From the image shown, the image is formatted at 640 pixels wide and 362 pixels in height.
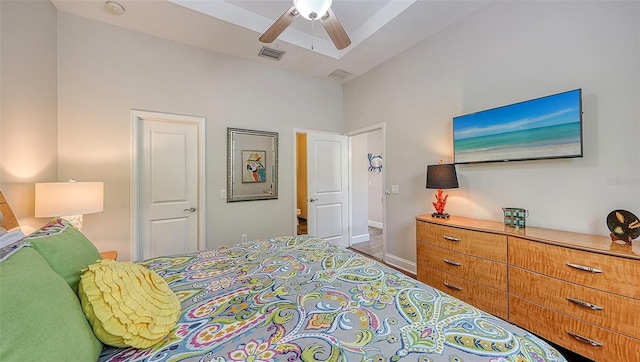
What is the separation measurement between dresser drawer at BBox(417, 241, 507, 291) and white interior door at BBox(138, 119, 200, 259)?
111 inches

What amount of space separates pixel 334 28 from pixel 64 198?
2561mm

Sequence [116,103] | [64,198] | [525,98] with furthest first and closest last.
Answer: [116,103]
[525,98]
[64,198]

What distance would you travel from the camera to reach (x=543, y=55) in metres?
2.03

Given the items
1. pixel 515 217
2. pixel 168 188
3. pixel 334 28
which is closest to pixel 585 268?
pixel 515 217

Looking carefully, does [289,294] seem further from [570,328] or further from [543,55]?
[543,55]

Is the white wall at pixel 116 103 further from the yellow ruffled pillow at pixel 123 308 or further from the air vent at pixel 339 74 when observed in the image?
the yellow ruffled pillow at pixel 123 308

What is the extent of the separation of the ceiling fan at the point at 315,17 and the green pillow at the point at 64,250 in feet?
6.28

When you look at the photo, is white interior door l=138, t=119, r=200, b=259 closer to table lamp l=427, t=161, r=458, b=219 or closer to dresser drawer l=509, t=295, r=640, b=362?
table lamp l=427, t=161, r=458, b=219

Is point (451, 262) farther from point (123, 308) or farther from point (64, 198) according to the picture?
point (64, 198)

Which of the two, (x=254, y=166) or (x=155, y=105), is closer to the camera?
(x=155, y=105)

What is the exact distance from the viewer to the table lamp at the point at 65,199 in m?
1.81

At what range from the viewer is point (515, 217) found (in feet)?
6.66

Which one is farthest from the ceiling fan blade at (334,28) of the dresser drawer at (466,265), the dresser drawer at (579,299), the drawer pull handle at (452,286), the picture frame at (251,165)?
the drawer pull handle at (452,286)

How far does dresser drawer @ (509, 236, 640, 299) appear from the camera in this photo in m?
1.37
